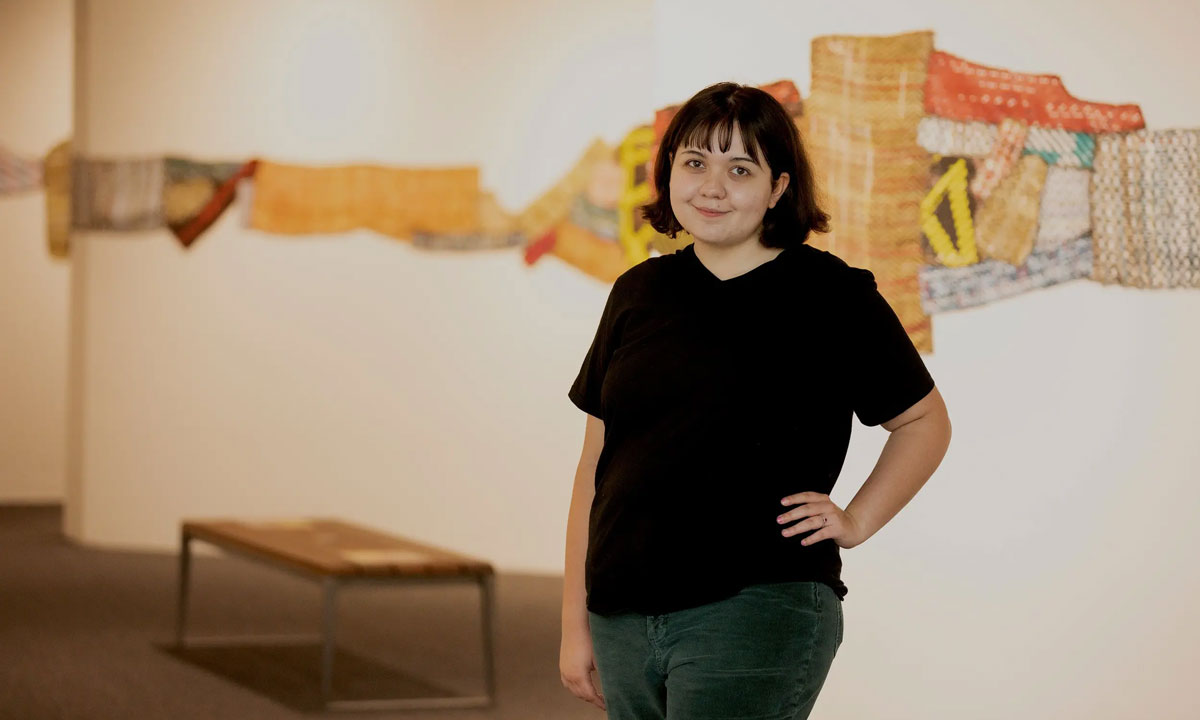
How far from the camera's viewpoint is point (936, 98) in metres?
3.52

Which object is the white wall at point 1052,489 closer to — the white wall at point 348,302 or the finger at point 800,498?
the finger at point 800,498

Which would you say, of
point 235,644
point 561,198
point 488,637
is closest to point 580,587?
point 488,637

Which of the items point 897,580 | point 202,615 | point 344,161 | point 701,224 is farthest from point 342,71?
point 701,224

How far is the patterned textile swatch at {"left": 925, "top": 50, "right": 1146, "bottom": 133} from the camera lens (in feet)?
10.9

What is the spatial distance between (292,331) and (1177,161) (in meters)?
5.02

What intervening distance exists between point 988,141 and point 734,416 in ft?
6.41

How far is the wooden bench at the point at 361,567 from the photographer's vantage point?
4.42 meters

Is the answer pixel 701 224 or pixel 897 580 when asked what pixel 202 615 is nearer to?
pixel 897 580

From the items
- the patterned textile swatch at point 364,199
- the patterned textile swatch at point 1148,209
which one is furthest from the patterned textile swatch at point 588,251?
the patterned textile swatch at point 1148,209

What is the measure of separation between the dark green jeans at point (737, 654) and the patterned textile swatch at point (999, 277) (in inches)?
71.7

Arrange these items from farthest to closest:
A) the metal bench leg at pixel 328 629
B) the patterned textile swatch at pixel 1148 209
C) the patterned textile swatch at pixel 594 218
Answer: the patterned textile swatch at pixel 594 218, the metal bench leg at pixel 328 629, the patterned textile swatch at pixel 1148 209

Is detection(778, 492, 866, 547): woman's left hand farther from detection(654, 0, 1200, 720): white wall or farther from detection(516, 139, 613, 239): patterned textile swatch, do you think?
detection(516, 139, 613, 239): patterned textile swatch

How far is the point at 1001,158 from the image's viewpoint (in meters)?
3.46

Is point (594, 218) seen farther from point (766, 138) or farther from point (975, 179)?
point (766, 138)
